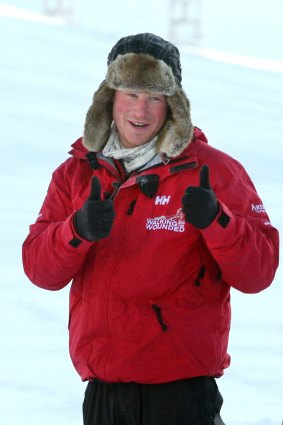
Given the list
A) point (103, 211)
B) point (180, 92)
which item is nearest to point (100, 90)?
point (180, 92)

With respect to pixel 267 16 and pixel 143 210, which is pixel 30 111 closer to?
pixel 267 16

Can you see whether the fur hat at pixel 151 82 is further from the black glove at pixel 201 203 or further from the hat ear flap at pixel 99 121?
the black glove at pixel 201 203

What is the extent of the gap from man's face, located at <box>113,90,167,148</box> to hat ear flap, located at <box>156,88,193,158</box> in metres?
0.02

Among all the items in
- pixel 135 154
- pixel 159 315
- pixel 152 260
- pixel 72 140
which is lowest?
pixel 159 315

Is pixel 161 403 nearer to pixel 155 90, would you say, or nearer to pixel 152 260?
pixel 152 260

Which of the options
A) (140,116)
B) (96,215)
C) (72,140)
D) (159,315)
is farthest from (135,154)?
(72,140)

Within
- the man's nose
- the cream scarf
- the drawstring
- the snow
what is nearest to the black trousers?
the drawstring

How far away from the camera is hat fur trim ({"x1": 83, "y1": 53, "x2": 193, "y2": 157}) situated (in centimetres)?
239


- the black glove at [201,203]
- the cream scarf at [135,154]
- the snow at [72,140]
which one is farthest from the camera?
the snow at [72,140]

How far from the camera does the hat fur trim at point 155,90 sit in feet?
7.83

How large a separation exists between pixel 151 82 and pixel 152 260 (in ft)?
1.34

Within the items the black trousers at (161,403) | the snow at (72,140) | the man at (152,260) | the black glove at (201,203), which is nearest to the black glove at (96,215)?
the man at (152,260)

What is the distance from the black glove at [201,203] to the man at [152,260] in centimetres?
1

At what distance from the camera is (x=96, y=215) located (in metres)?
2.23
